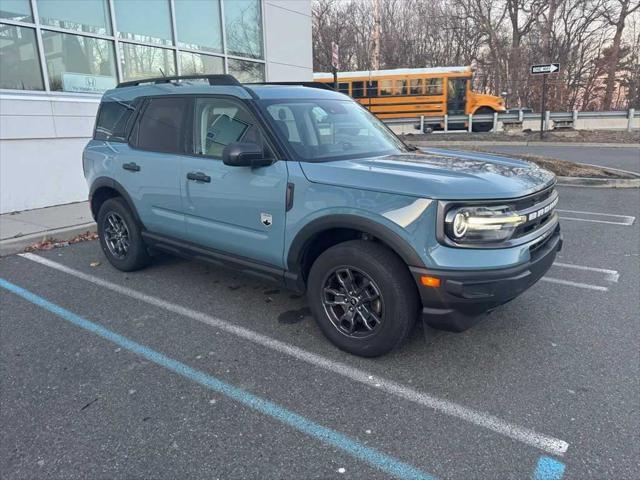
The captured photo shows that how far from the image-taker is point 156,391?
293 cm

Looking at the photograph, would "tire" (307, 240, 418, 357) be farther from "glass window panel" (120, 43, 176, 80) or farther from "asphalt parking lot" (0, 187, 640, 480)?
"glass window panel" (120, 43, 176, 80)

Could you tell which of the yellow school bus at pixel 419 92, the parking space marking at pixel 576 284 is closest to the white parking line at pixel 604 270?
the parking space marking at pixel 576 284

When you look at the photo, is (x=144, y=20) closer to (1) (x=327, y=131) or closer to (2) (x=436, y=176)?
(1) (x=327, y=131)

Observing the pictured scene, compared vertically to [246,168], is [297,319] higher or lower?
lower

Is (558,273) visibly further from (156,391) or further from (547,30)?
(547,30)

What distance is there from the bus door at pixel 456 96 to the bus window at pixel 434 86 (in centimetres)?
43

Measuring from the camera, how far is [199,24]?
33.3 feet

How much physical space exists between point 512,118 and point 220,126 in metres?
21.6

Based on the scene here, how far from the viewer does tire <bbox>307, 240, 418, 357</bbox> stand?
117 inches

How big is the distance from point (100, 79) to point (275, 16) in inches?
189

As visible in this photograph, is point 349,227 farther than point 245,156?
No

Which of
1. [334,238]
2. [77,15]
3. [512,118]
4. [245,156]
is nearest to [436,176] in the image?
[334,238]

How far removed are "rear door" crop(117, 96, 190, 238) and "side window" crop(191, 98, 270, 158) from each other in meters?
0.19

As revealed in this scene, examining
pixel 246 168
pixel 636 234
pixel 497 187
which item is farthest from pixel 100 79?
pixel 636 234
